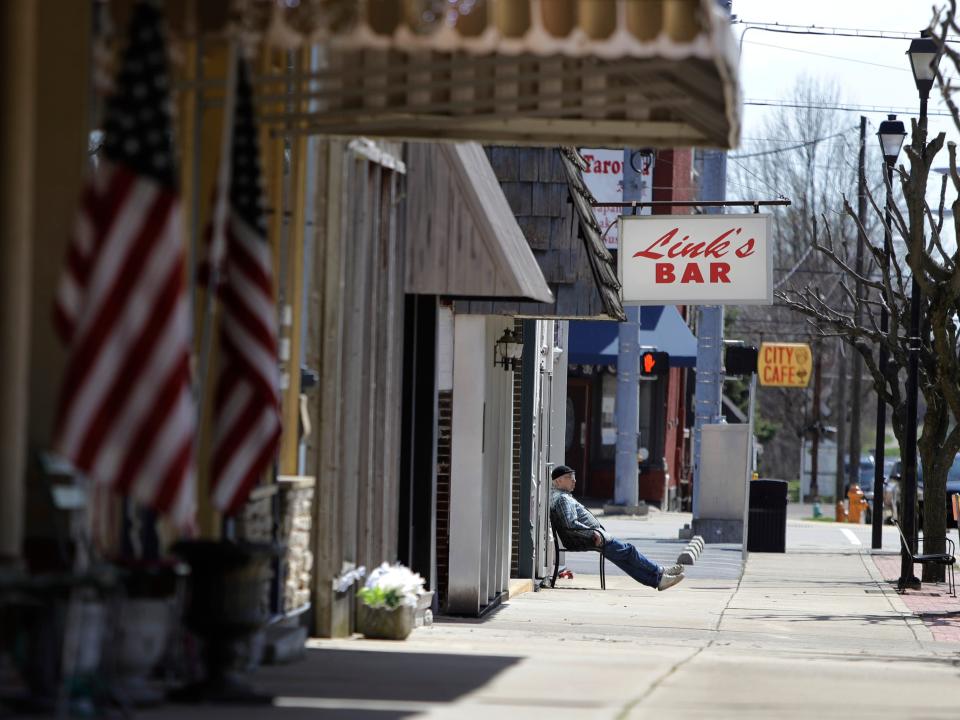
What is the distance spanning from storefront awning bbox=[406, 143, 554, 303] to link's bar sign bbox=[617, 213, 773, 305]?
8553 millimetres

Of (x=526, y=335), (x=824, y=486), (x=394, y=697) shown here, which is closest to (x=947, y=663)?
(x=394, y=697)

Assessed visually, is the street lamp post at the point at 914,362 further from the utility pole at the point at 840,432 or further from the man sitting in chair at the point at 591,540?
the utility pole at the point at 840,432

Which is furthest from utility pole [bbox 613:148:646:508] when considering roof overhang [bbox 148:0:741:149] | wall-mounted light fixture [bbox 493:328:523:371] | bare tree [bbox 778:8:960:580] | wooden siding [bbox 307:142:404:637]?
roof overhang [bbox 148:0:741:149]

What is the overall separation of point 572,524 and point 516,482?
90cm

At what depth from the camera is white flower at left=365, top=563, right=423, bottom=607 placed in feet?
37.8

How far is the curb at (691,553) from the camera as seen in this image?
74.3ft

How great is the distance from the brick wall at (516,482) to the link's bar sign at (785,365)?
92.3 feet

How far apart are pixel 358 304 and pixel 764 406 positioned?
55.7 metres

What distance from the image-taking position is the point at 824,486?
62875mm

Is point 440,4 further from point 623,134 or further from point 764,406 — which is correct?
point 764,406

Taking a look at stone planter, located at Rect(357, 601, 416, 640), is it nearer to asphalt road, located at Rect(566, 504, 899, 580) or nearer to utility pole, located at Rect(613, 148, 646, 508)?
asphalt road, located at Rect(566, 504, 899, 580)

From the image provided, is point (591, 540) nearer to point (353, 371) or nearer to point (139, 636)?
point (353, 371)

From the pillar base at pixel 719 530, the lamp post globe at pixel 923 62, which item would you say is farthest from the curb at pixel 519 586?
the pillar base at pixel 719 530

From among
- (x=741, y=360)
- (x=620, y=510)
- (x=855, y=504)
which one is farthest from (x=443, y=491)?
(x=855, y=504)
